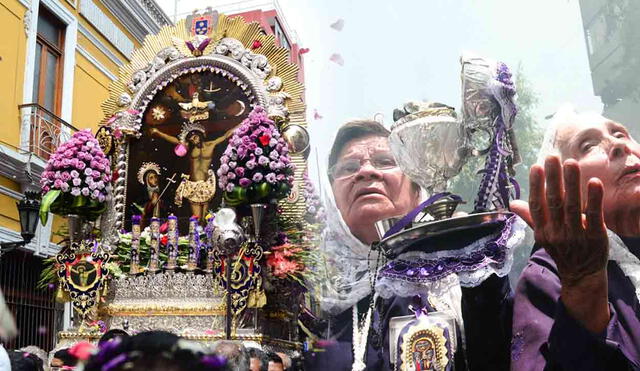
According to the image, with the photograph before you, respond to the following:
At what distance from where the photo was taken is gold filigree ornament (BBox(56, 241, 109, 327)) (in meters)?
4.32

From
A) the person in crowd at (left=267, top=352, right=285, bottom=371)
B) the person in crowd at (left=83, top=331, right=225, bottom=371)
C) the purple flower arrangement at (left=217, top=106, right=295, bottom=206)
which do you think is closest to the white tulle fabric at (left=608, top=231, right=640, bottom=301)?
the person in crowd at (left=83, top=331, right=225, bottom=371)

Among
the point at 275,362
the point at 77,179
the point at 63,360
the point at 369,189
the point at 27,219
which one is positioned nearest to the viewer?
the point at 369,189

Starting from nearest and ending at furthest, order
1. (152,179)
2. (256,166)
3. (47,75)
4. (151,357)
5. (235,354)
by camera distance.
Result: (151,357) → (235,354) → (256,166) → (152,179) → (47,75)

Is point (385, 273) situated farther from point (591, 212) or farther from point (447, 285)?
point (591, 212)

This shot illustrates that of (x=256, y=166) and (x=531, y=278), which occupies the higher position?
(x=256, y=166)

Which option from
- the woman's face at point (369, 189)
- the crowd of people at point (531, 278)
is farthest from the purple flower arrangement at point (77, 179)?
the woman's face at point (369, 189)

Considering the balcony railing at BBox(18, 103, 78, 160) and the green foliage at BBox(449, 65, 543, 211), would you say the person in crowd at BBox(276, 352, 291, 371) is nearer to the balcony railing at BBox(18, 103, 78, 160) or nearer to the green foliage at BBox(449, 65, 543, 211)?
the green foliage at BBox(449, 65, 543, 211)

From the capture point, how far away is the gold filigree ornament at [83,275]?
4.32m

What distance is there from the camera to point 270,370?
343cm

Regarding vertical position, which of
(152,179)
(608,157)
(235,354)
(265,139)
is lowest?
(235,354)

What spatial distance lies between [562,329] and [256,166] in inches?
117

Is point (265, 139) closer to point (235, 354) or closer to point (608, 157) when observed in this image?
point (235, 354)

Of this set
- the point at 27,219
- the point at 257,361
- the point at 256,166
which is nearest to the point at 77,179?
the point at 27,219

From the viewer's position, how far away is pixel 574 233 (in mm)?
1192
